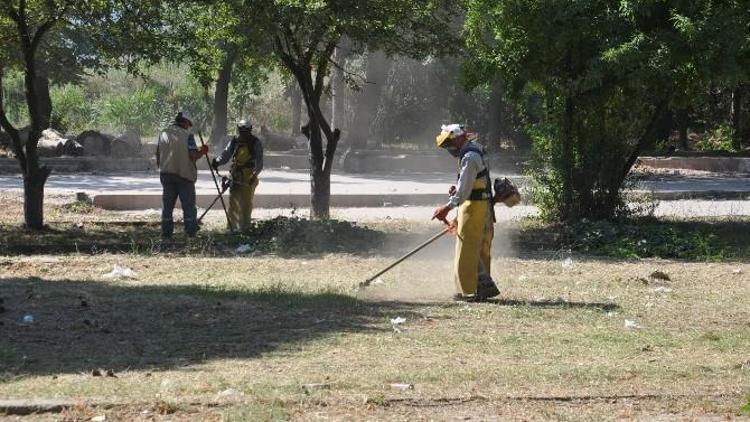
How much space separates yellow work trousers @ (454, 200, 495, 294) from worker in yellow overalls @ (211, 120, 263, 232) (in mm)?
6235

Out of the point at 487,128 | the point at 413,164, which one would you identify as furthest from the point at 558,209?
the point at 487,128

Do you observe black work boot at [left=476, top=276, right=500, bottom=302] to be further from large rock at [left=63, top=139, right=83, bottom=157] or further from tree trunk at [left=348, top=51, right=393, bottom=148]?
large rock at [left=63, top=139, right=83, bottom=157]

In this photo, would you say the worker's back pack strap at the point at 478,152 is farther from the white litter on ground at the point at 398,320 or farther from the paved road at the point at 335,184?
the paved road at the point at 335,184

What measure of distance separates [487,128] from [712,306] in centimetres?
3091

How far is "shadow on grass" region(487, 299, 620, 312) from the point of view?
11.7 metres

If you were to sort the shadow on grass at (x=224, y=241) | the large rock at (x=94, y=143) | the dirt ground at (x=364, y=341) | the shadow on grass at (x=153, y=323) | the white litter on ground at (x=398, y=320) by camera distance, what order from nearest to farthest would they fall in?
the dirt ground at (x=364, y=341) < the shadow on grass at (x=153, y=323) < the white litter on ground at (x=398, y=320) < the shadow on grass at (x=224, y=241) < the large rock at (x=94, y=143)

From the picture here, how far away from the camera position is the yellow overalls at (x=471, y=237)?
38.9 feet

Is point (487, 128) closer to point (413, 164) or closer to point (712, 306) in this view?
point (413, 164)

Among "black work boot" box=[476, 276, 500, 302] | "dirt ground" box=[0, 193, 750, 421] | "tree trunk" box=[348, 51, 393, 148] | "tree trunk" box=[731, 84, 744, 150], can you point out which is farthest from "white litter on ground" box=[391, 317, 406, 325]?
"tree trunk" box=[731, 84, 744, 150]

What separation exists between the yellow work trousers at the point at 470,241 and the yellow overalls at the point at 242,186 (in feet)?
21.0

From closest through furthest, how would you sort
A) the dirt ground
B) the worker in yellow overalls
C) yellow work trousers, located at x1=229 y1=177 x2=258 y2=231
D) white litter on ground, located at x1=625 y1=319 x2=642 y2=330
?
the dirt ground → white litter on ground, located at x1=625 y1=319 x2=642 y2=330 → the worker in yellow overalls → yellow work trousers, located at x1=229 y1=177 x2=258 y2=231

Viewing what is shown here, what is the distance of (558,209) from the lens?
1900 centimetres

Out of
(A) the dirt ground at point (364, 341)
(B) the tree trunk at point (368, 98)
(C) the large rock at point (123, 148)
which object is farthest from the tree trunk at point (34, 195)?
(C) the large rock at point (123, 148)

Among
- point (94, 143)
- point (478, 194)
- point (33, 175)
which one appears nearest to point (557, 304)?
point (478, 194)
